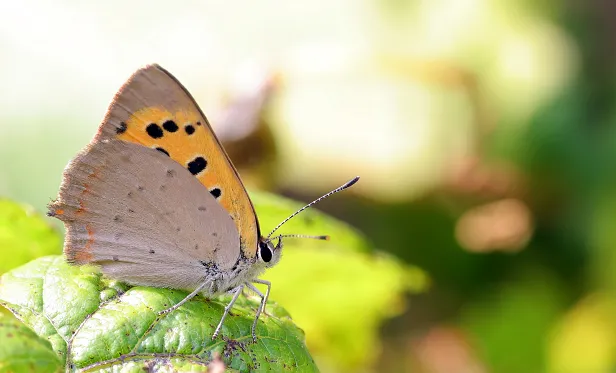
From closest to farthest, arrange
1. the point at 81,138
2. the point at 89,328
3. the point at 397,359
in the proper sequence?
the point at 89,328
the point at 81,138
the point at 397,359

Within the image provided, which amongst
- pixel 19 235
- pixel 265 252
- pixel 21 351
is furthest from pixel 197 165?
pixel 21 351

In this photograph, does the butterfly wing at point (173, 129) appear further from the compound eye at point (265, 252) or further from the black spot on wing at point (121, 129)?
the compound eye at point (265, 252)

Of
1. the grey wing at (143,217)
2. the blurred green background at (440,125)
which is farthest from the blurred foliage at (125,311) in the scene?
the blurred green background at (440,125)

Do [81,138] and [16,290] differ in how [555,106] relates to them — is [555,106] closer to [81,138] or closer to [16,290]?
[81,138]

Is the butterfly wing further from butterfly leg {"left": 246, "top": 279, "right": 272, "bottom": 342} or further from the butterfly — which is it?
butterfly leg {"left": 246, "top": 279, "right": 272, "bottom": 342}

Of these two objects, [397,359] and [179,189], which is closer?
[179,189]

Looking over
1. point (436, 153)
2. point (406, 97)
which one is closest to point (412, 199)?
point (436, 153)

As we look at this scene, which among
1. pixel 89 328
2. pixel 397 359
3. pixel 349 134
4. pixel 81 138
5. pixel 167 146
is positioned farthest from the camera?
pixel 349 134

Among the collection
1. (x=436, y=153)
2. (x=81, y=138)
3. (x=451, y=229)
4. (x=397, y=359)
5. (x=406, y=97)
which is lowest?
(x=397, y=359)
